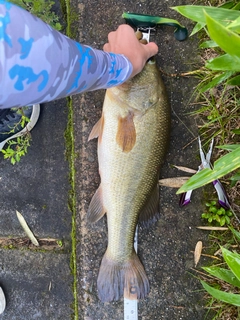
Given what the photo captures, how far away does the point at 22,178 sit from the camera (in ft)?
7.93

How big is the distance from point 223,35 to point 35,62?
582mm

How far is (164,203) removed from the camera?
2.18m

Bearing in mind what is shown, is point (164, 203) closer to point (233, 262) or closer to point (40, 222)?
point (233, 262)

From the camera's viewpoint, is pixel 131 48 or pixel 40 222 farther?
pixel 40 222

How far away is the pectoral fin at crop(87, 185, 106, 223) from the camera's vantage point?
2.10m

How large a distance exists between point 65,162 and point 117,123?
62 cm

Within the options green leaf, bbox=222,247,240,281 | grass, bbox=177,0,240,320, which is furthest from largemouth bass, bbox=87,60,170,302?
green leaf, bbox=222,247,240,281

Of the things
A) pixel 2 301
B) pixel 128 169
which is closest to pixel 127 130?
pixel 128 169

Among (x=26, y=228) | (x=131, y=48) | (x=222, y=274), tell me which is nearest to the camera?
(x=131, y=48)

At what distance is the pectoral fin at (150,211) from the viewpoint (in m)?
2.08

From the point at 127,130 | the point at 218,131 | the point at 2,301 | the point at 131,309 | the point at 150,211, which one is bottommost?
the point at 2,301

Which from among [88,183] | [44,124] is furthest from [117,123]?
[44,124]

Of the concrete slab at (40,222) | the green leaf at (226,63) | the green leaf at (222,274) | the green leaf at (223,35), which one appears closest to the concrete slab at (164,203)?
the concrete slab at (40,222)

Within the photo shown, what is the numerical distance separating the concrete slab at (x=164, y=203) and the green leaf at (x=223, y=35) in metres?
1.01
